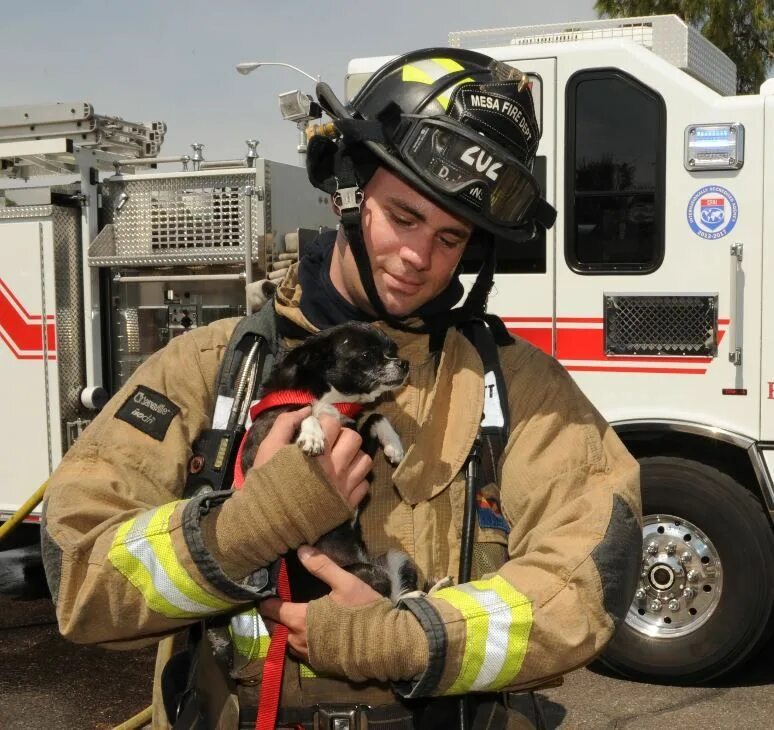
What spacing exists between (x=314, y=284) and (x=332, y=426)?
35cm

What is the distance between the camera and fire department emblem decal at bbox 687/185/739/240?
4980 mm

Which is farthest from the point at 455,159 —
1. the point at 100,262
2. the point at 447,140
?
the point at 100,262

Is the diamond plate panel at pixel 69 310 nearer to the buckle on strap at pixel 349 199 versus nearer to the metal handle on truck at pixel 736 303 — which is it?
the metal handle on truck at pixel 736 303

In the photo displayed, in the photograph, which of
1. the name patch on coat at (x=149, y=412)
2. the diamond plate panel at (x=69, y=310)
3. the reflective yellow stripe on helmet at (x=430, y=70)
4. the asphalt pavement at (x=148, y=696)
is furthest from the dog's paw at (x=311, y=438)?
the diamond plate panel at (x=69, y=310)

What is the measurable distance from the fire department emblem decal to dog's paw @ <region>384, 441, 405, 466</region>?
11.2ft

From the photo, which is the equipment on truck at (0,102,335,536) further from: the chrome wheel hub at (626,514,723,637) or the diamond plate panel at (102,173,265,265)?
the chrome wheel hub at (626,514,723,637)

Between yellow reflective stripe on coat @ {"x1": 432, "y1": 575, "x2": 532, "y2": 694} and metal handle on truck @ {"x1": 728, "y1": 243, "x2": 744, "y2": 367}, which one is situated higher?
metal handle on truck @ {"x1": 728, "y1": 243, "x2": 744, "y2": 367}

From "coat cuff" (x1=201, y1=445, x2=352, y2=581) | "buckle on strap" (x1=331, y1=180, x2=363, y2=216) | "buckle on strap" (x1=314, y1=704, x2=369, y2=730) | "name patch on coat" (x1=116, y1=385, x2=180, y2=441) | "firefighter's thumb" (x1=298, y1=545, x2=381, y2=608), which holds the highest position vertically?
"buckle on strap" (x1=331, y1=180, x2=363, y2=216)

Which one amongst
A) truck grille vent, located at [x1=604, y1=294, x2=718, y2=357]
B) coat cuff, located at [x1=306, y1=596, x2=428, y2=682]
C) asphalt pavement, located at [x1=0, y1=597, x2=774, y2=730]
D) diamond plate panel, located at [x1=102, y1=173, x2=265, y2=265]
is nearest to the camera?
coat cuff, located at [x1=306, y1=596, x2=428, y2=682]

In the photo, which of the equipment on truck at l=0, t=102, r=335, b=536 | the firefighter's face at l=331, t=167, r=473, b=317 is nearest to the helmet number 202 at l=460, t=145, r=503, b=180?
the firefighter's face at l=331, t=167, r=473, b=317

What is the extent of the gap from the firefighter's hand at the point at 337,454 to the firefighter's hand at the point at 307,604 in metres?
0.13

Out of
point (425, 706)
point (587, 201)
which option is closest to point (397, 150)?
point (425, 706)

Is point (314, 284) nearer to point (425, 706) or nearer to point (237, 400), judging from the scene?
point (237, 400)

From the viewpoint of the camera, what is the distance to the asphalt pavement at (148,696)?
4.89 metres
